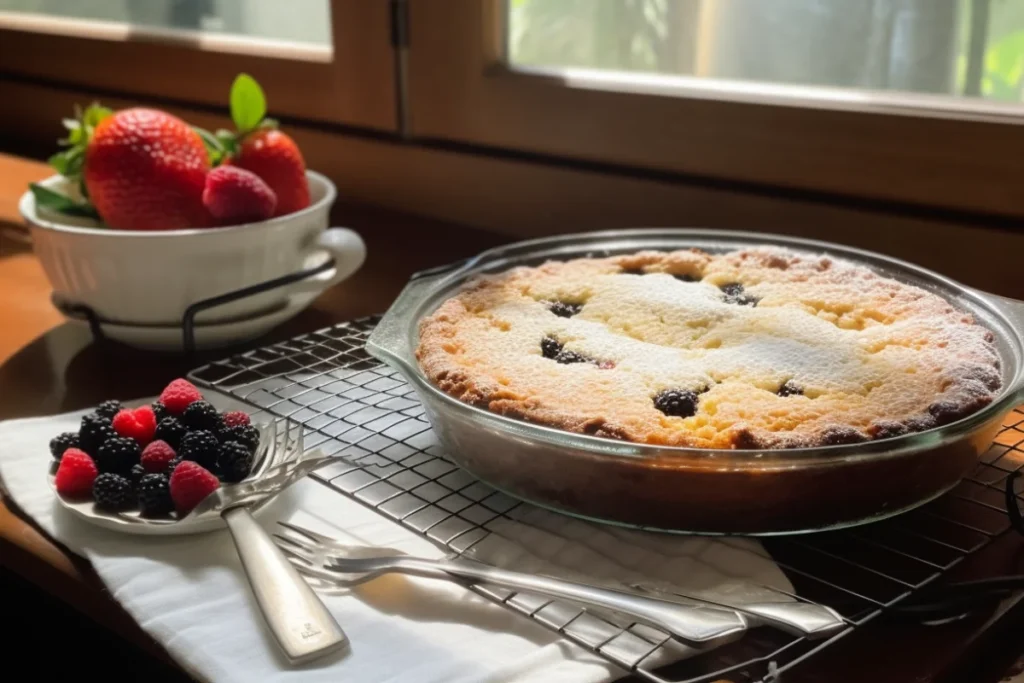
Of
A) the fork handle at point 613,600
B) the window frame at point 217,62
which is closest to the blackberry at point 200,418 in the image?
the fork handle at point 613,600

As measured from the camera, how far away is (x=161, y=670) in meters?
0.77

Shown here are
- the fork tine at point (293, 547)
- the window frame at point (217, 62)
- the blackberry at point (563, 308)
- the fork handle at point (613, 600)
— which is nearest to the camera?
the fork handle at point (613, 600)

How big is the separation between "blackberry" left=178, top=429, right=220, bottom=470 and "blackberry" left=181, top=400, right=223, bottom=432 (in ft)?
0.09

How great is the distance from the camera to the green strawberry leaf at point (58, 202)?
41.2 inches

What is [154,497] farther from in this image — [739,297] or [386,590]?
[739,297]

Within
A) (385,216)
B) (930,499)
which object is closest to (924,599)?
(930,499)

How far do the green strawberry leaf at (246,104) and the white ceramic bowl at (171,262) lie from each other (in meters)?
0.13

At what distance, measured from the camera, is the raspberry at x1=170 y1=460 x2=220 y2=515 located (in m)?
0.70

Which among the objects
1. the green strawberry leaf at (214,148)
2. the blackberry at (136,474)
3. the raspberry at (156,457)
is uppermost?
the green strawberry leaf at (214,148)

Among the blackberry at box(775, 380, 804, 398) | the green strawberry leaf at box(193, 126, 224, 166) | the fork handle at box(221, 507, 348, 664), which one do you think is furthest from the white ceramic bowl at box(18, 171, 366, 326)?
the blackberry at box(775, 380, 804, 398)

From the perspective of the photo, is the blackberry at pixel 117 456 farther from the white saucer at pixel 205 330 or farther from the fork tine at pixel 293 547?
the white saucer at pixel 205 330

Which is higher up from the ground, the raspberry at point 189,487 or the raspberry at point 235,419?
the raspberry at point 235,419

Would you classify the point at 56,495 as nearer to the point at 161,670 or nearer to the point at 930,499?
the point at 161,670

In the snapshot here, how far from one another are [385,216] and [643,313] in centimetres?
67
